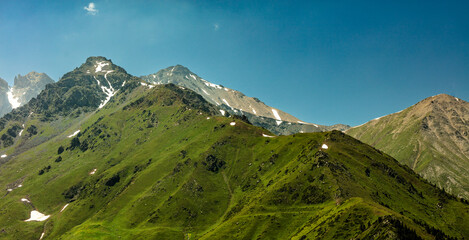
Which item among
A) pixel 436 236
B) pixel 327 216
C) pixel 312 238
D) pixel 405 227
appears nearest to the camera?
pixel 405 227

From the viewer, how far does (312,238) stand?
174875 millimetres

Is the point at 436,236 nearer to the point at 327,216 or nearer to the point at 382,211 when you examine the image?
the point at 382,211

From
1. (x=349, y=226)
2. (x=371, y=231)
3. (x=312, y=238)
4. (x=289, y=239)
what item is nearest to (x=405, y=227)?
(x=371, y=231)

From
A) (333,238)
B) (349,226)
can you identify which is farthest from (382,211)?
(333,238)

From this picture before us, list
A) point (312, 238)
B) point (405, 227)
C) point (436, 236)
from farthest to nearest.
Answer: point (312, 238) → point (436, 236) → point (405, 227)

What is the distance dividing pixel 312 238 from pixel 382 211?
38.8 m

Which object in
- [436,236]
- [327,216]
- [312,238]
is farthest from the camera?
[327,216]

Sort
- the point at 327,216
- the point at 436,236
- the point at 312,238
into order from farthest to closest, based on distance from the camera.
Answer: the point at 327,216, the point at 312,238, the point at 436,236

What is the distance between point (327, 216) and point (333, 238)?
24.8 metres

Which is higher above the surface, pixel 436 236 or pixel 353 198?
pixel 353 198

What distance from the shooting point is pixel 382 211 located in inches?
6604

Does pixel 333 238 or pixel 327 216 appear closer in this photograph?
pixel 333 238

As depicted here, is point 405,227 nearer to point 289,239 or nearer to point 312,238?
point 312,238

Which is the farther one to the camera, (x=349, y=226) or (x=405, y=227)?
(x=349, y=226)
